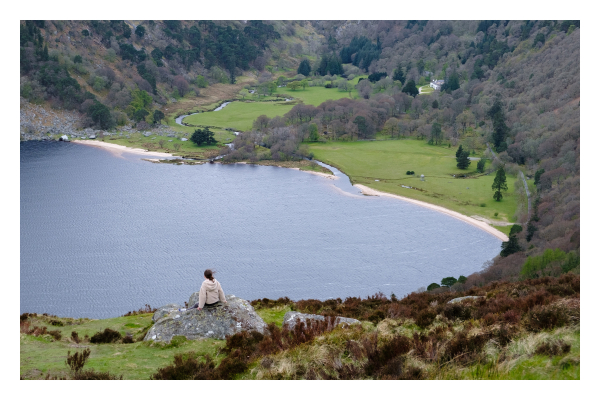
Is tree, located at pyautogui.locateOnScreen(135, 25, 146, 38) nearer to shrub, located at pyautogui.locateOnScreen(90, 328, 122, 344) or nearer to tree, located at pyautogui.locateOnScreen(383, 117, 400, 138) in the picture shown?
tree, located at pyautogui.locateOnScreen(383, 117, 400, 138)

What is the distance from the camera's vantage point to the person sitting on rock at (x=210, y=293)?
12797mm

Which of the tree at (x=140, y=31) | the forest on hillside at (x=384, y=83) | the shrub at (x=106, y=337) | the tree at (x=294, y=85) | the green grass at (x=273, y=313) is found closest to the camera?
the shrub at (x=106, y=337)

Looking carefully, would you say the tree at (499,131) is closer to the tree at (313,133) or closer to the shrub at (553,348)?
the tree at (313,133)

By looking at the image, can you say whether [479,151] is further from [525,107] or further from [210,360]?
[210,360]

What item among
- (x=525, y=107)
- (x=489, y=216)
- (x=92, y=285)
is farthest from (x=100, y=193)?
(x=525, y=107)

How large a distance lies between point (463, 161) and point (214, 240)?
37.8 metres

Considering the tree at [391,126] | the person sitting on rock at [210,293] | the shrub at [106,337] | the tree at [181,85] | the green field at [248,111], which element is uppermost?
the tree at [181,85]

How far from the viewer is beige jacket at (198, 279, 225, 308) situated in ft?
42.1

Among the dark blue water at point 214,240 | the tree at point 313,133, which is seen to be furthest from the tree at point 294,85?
the dark blue water at point 214,240

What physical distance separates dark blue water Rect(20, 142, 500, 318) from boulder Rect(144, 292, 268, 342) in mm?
24106

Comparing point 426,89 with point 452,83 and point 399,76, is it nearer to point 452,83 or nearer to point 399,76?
point 399,76

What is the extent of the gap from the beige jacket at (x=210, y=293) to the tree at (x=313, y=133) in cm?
7634

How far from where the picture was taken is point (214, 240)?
50281 millimetres
